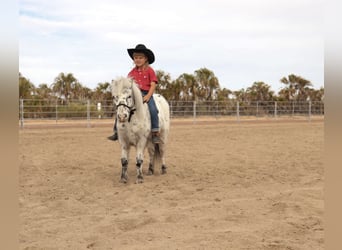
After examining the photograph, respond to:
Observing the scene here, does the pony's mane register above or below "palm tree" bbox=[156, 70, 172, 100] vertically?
below

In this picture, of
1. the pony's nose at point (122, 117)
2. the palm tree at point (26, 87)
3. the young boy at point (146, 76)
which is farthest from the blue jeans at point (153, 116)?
the palm tree at point (26, 87)

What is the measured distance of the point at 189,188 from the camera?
209 inches

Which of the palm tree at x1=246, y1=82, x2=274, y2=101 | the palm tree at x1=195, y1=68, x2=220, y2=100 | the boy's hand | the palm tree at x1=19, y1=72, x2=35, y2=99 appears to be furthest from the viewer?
the palm tree at x1=246, y1=82, x2=274, y2=101

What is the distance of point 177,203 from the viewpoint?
14.6 ft

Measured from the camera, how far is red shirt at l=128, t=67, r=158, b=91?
5.91 m

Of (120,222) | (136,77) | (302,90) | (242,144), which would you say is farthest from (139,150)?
(302,90)

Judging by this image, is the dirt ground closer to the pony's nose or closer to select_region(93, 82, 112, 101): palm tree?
the pony's nose

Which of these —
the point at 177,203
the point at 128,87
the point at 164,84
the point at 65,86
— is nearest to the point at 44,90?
the point at 65,86

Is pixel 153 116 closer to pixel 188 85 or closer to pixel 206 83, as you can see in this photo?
pixel 188 85

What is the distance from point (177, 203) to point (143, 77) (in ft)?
7.85

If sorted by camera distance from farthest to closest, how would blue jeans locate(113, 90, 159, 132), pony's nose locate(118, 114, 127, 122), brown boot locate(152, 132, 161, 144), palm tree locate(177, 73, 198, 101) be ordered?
palm tree locate(177, 73, 198, 101) → brown boot locate(152, 132, 161, 144) → blue jeans locate(113, 90, 159, 132) → pony's nose locate(118, 114, 127, 122)

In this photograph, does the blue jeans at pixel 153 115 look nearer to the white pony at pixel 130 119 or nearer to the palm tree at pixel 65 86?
the white pony at pixel 130 119

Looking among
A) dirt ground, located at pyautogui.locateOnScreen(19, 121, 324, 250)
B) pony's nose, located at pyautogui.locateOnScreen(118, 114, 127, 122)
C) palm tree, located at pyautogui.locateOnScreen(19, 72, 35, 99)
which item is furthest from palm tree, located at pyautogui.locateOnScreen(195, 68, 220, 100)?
pony's nose, located at pyautogui.locateOnScreen(118, 114, 127, 122)

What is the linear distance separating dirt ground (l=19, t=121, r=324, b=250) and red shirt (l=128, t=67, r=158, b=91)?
1.62 m
